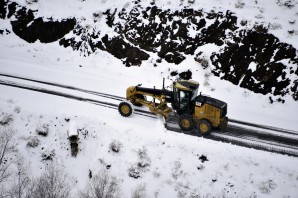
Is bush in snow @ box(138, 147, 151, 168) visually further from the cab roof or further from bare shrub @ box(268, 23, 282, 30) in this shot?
bare shrub @ box(268, 23, 282, 30)

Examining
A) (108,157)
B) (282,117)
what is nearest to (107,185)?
(108,157)

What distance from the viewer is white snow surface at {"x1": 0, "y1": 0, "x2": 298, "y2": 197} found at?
47.5ft

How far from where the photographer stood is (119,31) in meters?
26.5

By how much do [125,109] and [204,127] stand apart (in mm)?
4911

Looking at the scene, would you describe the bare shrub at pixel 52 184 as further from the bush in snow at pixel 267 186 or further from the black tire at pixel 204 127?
the bush in snow at pixel 267 186

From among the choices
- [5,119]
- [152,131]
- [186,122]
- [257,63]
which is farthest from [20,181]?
[257,63]

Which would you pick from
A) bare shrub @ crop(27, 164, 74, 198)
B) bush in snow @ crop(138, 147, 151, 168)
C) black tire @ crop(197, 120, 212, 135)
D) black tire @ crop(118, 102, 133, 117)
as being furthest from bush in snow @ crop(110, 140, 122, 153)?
black tire @ crop(197, 120, 212, 135)

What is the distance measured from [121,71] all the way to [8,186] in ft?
41.4

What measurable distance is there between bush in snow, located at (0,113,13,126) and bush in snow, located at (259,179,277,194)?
575 inches

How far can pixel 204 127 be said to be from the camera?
52.6 ft

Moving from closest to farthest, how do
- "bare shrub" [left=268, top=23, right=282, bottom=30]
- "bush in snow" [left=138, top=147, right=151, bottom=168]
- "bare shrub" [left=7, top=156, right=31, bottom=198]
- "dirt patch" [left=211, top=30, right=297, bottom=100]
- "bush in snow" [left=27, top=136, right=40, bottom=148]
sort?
"bare shrub" [left=7, top=156, right=31, bottom=198] < "bush in snow" [left=138, top=147, right=151, bottom=168] < "bush in snow" [left=27, top=136, right=40, bottom=148] < "dirt patch" [left=211, top=30, right=297, bottom=100] < "bare shrub" [left=268, top=23, right=282, bottom=30]

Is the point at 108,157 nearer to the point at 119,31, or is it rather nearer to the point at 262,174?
the point at 262,174

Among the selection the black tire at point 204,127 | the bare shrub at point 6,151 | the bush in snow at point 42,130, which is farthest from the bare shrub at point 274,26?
the bare shrub at point 6,151

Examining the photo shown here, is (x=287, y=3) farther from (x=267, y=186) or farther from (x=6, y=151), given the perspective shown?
(x=6, y=151)
